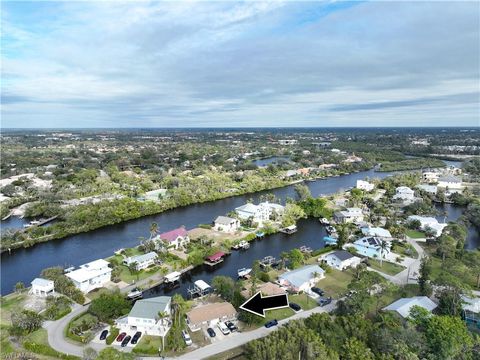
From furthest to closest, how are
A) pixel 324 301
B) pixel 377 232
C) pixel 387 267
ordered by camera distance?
pixel 377 232, pixel 387 267, pixel 324 301

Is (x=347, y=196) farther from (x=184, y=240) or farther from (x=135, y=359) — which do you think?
(x=135, y=359)

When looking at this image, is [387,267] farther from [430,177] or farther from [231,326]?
[430,177]

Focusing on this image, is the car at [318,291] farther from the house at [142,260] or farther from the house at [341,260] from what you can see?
the house at [142,260]

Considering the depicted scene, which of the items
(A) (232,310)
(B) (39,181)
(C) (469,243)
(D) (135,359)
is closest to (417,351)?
(A) (232,310)

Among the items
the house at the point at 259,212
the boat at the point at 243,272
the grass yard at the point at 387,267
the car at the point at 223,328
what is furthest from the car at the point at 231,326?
the house at the point at 259,212

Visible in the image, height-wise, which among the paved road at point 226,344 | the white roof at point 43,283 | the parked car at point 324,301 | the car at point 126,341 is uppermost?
the white roof at point 43,283

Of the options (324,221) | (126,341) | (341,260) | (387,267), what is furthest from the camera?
(324,221)

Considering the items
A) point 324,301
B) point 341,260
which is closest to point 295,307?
point 324,301
